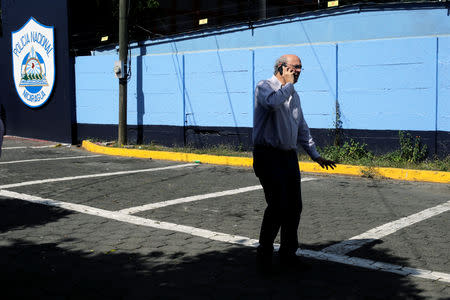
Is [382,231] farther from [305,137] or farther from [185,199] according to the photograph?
[185,199]

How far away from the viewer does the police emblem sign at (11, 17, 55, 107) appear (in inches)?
658

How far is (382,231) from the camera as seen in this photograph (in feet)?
18.6

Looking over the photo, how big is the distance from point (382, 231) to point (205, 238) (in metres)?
1.86

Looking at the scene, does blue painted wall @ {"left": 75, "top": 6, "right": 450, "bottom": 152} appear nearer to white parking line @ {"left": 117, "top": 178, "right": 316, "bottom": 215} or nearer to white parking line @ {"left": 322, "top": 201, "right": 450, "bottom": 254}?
white parking line @ {"left": 117, "top": 178, "right": 316, "bottom": 215}

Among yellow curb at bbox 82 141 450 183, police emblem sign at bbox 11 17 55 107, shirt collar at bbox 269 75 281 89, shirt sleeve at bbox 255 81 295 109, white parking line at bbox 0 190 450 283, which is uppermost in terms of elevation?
police emblem sign at bbox 11 17 55 107

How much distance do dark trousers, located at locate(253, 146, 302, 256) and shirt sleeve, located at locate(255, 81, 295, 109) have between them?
40 centimetres

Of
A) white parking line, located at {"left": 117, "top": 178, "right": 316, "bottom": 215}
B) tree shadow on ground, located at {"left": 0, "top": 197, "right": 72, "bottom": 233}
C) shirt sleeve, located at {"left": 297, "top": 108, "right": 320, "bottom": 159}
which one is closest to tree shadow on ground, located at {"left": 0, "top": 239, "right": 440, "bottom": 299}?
shirt sleeve, located at {"left": 297, "top": 108, "right": 320, "bottom": 159}

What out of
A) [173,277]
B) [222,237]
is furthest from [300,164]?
[173,277]

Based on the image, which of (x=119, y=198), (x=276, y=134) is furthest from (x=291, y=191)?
(x=119, y=198)

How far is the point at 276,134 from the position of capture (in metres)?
4.26

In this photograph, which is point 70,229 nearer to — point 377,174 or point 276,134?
point 276,134

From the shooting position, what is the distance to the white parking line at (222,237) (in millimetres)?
4348

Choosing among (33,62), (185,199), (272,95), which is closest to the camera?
(272,95)

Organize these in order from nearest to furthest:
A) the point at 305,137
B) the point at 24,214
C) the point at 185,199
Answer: the point at 305,137 → the point at 24,214 → the point at 185,199
